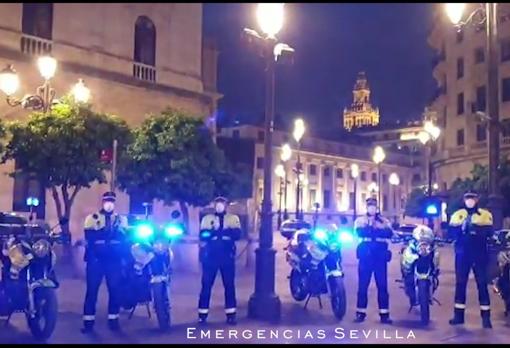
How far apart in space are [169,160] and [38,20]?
867 centimetres

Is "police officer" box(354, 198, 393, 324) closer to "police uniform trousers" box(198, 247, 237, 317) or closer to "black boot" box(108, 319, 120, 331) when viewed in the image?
"police uniform trousers" box(198, 247, 237, 317)

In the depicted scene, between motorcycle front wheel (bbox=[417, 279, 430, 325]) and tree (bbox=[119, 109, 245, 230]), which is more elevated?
tree (bbox=[119, 109, 245, 230])

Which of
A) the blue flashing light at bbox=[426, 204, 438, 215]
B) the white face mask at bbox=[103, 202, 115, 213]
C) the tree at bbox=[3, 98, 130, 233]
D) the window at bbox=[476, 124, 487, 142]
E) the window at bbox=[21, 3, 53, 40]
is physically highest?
the window at bbox=[21, 3, 53, 40]

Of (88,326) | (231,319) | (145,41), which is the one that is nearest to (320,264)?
(231,319)

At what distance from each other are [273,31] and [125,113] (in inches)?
903

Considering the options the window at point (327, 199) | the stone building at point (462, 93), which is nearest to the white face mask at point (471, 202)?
the stone building at point (462, 93)

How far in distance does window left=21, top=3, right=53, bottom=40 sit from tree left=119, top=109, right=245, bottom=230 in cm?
615

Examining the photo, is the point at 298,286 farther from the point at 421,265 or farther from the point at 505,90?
the point at 505,90

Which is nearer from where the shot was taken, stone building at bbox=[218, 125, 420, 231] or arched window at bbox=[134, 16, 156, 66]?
arched window at bbox=[134, 16, 156, 66]

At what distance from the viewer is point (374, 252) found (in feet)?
30.6

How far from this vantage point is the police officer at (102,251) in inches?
327

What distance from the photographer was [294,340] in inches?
311

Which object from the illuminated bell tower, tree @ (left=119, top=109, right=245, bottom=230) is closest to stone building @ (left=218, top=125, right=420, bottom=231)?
the illuminated bell tower

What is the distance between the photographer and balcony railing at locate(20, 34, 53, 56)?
27.4 meters
